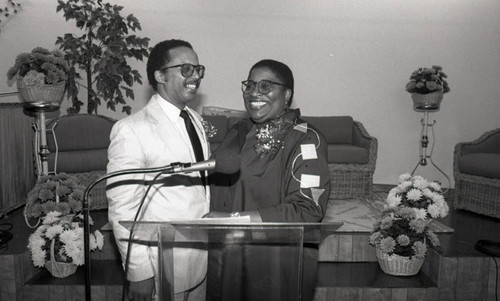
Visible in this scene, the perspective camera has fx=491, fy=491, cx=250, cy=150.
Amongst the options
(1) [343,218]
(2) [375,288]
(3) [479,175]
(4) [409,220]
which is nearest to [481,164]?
(3) [479,175]

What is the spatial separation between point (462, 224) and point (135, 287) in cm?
340

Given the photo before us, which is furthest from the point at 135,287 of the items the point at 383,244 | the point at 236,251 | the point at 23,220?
the point at 23,220

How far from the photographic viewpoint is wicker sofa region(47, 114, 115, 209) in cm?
444

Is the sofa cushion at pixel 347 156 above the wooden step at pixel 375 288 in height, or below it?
above

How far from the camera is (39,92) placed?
144 inches

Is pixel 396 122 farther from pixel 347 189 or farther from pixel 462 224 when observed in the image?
pixel 462 224

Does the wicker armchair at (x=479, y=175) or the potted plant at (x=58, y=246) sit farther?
the wicker armchair at (x=479, y=175)

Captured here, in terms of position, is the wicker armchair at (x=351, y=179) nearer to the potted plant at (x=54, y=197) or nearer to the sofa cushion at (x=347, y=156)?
the sofa cushion at (x=347, y=156)

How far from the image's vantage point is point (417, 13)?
596cm

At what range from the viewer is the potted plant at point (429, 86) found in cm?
533

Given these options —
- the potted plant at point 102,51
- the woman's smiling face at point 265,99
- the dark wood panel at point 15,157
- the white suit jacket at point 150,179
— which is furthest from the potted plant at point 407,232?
the potted plant at point 102,51

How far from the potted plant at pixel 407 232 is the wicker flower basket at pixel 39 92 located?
2546 millimetres

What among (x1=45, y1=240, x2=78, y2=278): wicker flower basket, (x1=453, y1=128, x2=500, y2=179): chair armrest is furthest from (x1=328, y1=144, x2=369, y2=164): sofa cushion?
(x1=45, y1=240, x2=78, y2=278): wicker flower basket

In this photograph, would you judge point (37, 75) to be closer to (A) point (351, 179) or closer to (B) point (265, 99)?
(B) point (265, 99)
